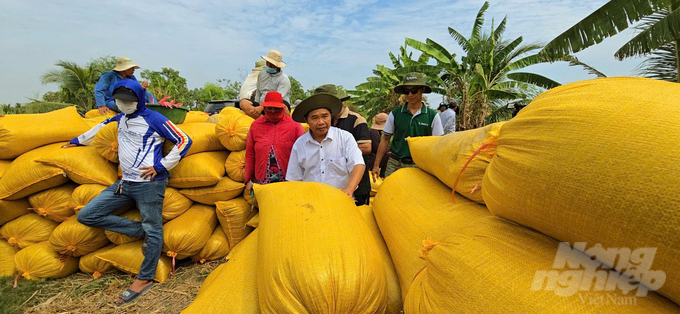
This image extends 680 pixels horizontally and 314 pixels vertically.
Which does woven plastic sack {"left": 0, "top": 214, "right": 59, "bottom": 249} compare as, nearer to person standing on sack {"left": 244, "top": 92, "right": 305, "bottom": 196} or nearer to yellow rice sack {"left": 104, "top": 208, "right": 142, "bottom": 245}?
yellow rice sack {"left": 104, "top": 208, "right": 142, "bottom": 245}

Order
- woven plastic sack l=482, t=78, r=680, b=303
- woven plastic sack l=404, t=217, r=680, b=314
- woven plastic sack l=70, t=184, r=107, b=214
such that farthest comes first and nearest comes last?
woven plastic sack l=70, t=184, r=107, b=214 < woven plastic sack l=404, t=217, r=680, b=314 < woven plastic sack l=482, t=78, r=680, b=303

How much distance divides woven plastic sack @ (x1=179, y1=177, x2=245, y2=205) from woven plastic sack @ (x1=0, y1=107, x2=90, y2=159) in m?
1.32

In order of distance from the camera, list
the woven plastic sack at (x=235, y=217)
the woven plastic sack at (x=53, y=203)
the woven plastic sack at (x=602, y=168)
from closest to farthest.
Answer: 1. the woven plastic sack at (x=602, y=168)
2. the woven plastic sack at (x=53, y=203)
3. the woven plastic sack at (x=235, y=217)

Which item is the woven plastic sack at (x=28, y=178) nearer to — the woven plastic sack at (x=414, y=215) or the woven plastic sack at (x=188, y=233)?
the woven plastic sack at (x=188, y=233)

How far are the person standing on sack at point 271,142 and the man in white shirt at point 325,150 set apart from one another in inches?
13.7

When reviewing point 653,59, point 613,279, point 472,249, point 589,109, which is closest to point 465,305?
point 472,249

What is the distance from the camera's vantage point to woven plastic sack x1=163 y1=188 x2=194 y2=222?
9.34 feet

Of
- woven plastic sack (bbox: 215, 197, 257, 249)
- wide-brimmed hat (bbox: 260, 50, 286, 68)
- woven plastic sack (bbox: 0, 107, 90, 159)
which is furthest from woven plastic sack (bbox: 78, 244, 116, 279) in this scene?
wide-brimmed hat (bbox: 260, 50, 286, 68)

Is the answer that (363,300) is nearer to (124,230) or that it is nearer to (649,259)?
(649,259)

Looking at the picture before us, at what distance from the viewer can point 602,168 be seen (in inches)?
24.8

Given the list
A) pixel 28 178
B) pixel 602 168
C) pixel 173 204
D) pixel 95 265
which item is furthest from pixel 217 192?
pixel 602 168

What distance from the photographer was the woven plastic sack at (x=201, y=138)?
299 centimetres

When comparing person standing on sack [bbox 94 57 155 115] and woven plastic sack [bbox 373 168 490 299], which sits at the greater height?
person standing on sack [bbox 94 57 155 115]

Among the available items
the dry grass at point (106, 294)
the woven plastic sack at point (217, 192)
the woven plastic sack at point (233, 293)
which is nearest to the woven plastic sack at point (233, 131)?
the woven plastic sack at point (217, 192)
